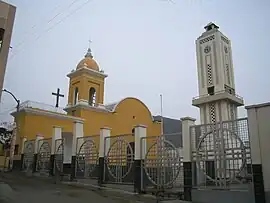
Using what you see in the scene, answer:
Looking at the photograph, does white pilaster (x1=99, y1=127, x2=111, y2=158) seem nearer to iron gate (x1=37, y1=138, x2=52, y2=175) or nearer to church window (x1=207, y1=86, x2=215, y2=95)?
iron gate (x1=37, y1=138, x2=52, y2=175)

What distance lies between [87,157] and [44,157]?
4.14 metres

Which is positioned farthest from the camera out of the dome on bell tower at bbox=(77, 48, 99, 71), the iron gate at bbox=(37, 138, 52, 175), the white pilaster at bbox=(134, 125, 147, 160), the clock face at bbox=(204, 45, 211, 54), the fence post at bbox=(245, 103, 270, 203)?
the clock face at bbox=(204, 45, 211, 54)

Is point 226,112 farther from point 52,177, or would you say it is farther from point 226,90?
point 52,177

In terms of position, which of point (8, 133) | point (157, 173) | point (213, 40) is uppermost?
point (213, 40)

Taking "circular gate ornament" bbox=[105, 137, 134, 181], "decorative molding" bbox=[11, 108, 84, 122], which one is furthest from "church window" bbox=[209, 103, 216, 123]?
"circular gate ornament" bbox=[105, 137, 134, 181]

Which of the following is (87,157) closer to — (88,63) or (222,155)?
(222,155)

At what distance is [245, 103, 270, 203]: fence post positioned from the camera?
285 inches

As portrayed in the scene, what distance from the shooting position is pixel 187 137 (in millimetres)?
9242

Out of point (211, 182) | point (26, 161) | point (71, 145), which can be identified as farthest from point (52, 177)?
point (211, 182)

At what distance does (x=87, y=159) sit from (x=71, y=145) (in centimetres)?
171

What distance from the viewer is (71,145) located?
14578 mm

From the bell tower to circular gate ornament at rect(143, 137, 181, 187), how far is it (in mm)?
14768

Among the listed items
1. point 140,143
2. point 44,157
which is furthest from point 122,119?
point 140,143

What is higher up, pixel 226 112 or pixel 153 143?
pixel 226 112
